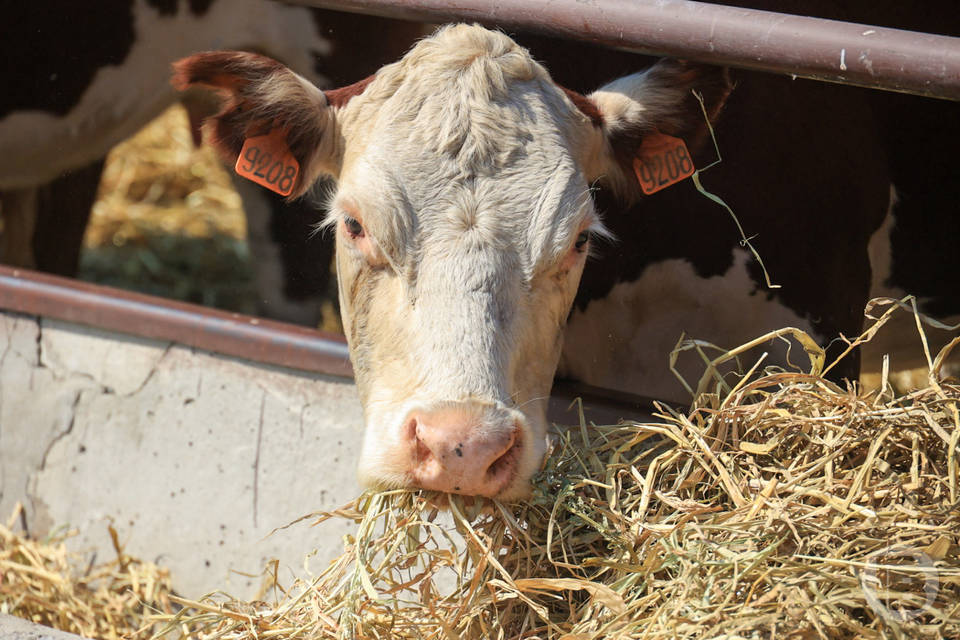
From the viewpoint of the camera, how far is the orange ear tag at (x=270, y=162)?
2375 millimetres

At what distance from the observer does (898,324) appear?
3.20m

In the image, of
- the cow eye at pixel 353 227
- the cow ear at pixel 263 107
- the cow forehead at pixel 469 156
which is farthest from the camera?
the cow ear at pixel 263 107

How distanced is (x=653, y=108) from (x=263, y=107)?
905mm

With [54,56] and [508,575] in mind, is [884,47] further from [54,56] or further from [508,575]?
[54,56]

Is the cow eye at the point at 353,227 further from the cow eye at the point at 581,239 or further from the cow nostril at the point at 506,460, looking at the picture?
the cow nostril at the point at 506,460

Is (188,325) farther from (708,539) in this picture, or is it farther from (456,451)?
(708,539)

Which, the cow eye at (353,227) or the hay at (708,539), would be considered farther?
the cow eye at (353,227)

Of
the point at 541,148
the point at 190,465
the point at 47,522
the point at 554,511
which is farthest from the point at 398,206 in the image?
the point at 47,522

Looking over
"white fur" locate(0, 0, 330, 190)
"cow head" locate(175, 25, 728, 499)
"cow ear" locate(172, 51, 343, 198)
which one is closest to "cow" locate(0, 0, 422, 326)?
"white fur" locate(0, 0, 330, 190)

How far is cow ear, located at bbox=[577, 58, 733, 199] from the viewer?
235 cm

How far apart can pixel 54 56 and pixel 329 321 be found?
160 cm

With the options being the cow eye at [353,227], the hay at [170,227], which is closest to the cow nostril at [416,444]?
the cow eye at [353,227]

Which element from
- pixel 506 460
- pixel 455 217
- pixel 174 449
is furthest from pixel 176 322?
pixel 506 460

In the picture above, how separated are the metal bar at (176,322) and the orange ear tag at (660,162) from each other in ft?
2.98
